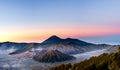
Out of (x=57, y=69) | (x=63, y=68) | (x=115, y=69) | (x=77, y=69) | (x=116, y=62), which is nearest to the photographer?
(x=115, y=69)

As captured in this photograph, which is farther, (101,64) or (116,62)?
(101,64)

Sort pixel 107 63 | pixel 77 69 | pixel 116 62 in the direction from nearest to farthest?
pixel 116 62
pixel 107 63
pixel 77 69

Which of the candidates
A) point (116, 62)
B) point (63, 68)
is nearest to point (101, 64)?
point (116, 62)

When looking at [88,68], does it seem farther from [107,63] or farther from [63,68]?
[63,68]

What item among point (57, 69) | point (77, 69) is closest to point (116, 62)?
point (77, 69)

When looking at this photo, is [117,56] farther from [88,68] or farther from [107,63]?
[88,68]

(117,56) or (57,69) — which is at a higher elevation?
(117,56)

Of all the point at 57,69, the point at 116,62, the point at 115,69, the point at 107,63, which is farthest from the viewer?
the point at 57,69

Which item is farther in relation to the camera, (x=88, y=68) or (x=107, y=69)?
(x=88, y=68)

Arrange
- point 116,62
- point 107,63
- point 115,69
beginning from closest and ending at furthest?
point 115,69 < point 116,62 < point 107,63
